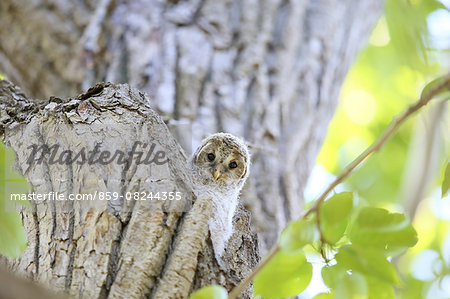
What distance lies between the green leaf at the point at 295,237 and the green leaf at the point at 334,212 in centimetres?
10

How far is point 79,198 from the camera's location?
159cm

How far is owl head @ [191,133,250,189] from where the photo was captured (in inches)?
110

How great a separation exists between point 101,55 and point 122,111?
1.26 metres

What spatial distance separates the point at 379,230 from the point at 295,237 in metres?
0.28

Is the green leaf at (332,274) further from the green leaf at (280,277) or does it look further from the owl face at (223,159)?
the owl face at (223,159)

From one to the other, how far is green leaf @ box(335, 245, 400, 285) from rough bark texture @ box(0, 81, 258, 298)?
0.41 metres

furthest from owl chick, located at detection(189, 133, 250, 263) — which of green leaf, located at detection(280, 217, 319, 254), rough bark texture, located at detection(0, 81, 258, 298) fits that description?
green leaf, located at detection(280, 217, 319, 254)

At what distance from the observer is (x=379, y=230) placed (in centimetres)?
132

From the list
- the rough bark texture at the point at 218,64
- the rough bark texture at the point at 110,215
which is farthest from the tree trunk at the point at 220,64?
the rough bark texture at the point at 110,215

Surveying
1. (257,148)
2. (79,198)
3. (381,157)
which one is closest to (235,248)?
A: (79,198)

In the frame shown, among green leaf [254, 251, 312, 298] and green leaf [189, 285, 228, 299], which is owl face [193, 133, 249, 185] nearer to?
green leaf [254, 251, 312, 298]

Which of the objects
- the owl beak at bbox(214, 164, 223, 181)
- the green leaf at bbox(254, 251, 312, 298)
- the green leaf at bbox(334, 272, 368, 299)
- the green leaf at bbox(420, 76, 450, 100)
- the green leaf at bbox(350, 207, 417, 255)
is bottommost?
the green leaf at bbox(334, 272, 368, 299)

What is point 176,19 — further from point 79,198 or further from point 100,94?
point 79,198

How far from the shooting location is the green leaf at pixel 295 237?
1149 millimetres
